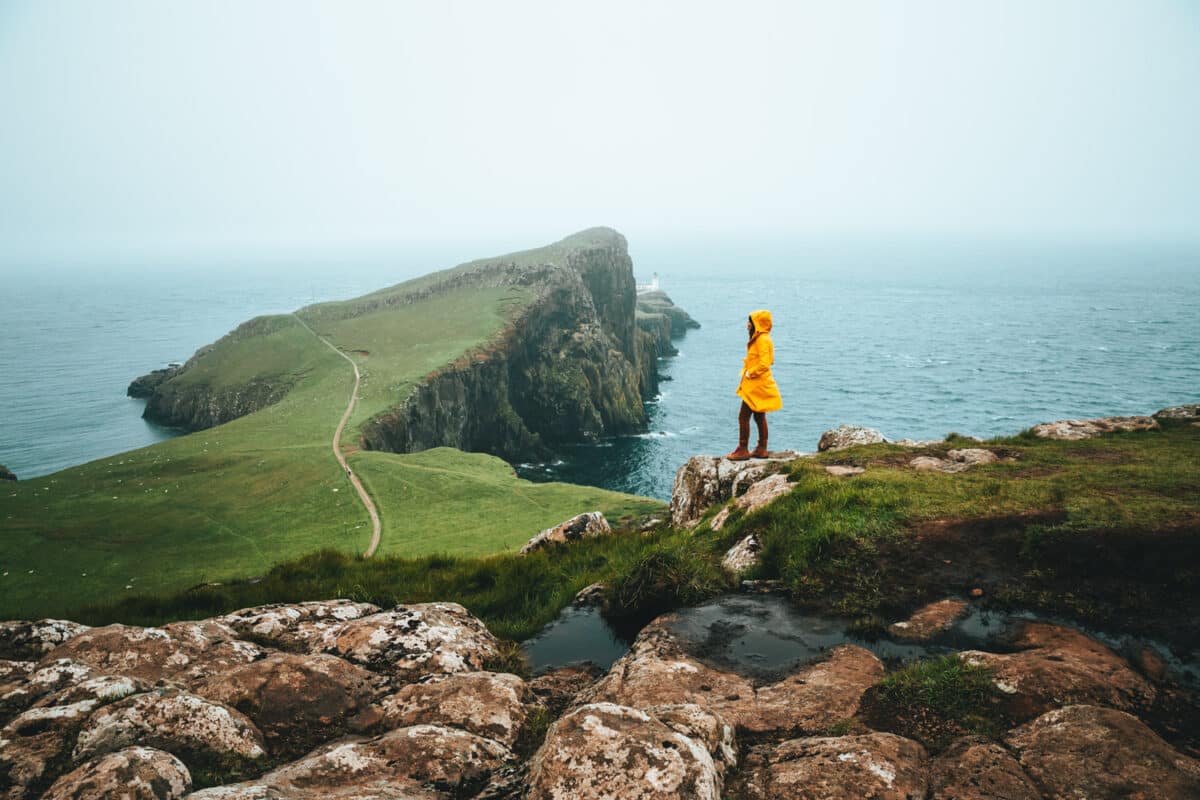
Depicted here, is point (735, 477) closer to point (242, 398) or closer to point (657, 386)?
point (242, 398)

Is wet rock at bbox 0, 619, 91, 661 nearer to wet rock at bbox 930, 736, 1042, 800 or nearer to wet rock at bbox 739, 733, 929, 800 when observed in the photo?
wet rock at bbox 739, 733, 929, 800

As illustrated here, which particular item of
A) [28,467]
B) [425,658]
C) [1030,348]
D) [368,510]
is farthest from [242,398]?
[1030,348]

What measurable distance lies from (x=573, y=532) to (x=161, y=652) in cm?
984

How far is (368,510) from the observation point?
40.4 metres

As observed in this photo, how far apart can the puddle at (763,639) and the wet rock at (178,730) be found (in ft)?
13.2

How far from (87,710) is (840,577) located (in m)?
9.71

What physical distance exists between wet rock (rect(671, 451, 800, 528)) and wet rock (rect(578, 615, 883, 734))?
7927 mm

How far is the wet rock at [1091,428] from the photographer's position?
52.9ft

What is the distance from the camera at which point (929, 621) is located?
26.9 ft

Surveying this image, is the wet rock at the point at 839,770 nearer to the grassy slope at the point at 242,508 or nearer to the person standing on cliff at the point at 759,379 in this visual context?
the person standing on cliff at the point at 759,379

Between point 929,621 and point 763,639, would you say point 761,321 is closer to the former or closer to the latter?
point 929,621

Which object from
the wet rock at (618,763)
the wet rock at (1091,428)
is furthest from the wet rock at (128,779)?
the wet rock at (1091,428)

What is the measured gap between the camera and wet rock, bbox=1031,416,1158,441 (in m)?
16.1

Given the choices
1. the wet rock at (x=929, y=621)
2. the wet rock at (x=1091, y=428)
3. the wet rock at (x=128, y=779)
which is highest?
the wet rock at (x=1091, y=428)
